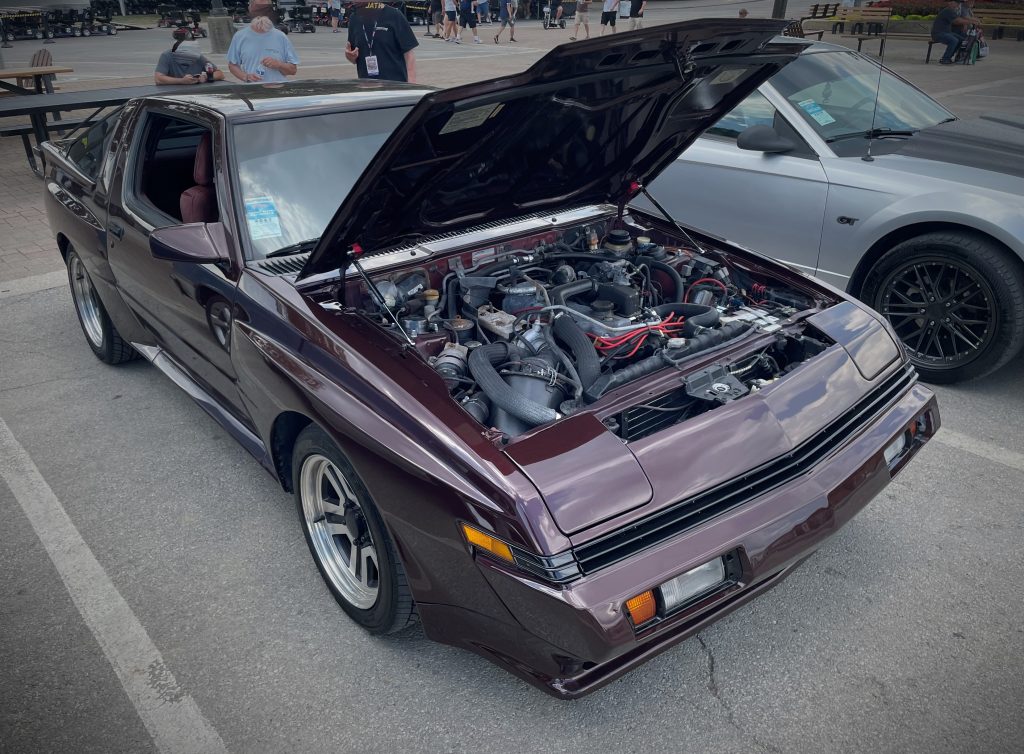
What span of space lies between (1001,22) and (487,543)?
25.2 metres

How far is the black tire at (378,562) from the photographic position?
2369 millimetres

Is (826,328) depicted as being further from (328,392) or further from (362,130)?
(362,130)

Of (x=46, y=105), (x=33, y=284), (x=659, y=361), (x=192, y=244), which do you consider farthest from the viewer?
(x=46, y=105)

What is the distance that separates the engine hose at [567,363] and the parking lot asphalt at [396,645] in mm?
916

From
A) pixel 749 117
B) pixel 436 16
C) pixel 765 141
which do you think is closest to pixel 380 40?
pixel 749 117

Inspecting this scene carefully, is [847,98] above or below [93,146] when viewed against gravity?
above

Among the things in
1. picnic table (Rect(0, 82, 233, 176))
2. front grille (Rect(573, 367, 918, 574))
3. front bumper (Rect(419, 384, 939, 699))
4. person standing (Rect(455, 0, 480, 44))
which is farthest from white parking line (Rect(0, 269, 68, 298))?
person standing (Rect(455, 0, 480, 44))

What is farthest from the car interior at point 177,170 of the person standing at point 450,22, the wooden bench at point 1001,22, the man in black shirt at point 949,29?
the wooden bench at point 1001,22

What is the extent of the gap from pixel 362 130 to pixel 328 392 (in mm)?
1486

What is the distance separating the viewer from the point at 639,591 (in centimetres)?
195

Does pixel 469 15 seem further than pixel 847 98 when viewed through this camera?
Yes

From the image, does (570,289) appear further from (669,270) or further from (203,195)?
(203,195)

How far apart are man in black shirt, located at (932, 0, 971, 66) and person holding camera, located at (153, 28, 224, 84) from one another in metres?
15.1

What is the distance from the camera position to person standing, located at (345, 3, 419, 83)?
718cm
